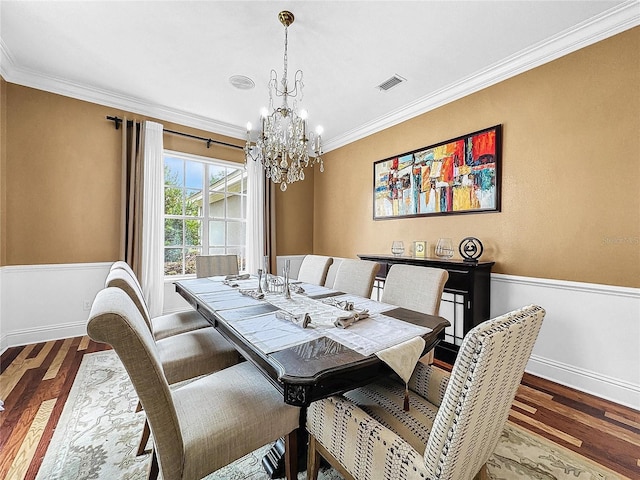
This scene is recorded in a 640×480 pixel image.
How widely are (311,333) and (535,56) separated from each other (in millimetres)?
A: 2955

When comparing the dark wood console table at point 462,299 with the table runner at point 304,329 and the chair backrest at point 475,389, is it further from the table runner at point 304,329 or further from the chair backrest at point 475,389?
the chair backrest at point 475,389

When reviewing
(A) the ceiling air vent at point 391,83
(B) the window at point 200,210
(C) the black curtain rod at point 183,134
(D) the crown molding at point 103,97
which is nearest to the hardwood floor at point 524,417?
(B) the window at point 200,210

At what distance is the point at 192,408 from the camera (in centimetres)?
111

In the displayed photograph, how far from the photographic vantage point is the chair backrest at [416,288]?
1880 mm

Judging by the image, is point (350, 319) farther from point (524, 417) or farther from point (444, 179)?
point (444, 179)

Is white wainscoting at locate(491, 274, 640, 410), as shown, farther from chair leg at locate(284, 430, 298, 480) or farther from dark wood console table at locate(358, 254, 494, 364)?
chair leg at locate(284, 430, 298, 480)

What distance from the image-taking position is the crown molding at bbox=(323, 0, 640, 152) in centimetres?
201

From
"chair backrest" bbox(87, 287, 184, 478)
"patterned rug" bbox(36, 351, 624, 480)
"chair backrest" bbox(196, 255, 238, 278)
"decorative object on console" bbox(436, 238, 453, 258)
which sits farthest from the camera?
"chair backrest" bbox(196, 255, 238, 278)

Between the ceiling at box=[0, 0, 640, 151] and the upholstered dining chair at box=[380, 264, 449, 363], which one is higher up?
the ceiling at box=[0, 0, 640, 151]

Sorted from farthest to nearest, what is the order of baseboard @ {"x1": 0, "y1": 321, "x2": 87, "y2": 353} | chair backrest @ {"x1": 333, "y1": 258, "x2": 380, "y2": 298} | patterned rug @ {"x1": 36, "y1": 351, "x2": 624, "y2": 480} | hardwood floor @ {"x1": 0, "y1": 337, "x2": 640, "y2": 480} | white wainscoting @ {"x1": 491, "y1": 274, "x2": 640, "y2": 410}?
baseboard @ {"x1": 0, "y1": 321, "x2": 87, "y2": 353}
chair backrest @ {"x1": 333, "y1": 258, "x2": 380, "y2": 298}
white wainscoting @ {"x1": 491, "y1": 274, "x2": 640, "y2": 410}
hardwood floor @ {"x1": 0, "y1": 337, "x2": 640, "y2": 480}
patterned rug @ {"x1": 36, "y1": 351, "x2": 624, "y2": 480}

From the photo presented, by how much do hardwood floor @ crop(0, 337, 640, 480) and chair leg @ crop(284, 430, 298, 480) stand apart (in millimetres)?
1273

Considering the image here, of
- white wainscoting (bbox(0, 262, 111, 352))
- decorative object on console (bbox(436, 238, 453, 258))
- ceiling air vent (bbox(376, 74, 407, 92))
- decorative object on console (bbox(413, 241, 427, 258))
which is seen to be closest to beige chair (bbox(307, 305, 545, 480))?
decorative object on console (bbox(436, 238, 453, 258))

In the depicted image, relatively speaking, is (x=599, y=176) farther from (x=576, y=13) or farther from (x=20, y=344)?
(x=20, y=344)

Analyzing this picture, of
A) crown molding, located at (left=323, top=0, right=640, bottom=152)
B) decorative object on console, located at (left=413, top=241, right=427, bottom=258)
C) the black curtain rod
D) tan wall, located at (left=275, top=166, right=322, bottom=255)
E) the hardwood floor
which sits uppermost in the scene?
crown molding, located at (left=323, top=0, right=640, bottom=152)
